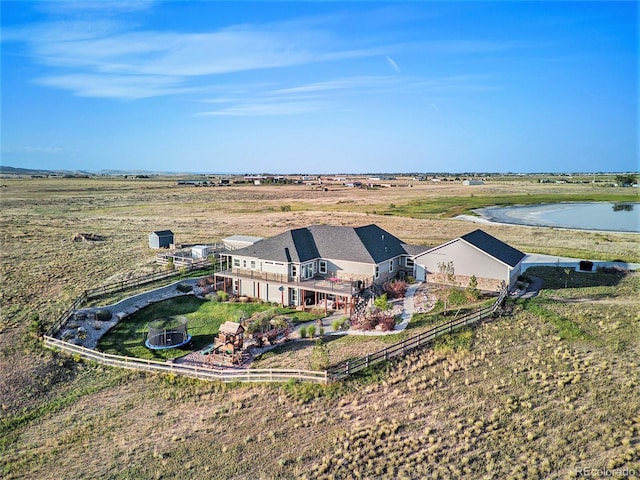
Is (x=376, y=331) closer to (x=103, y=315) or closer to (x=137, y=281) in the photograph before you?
(x=103, y=315)

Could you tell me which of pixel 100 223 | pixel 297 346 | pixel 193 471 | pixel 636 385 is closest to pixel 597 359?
pixel 636 385

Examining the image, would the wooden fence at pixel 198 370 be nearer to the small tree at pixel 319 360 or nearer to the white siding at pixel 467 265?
the small tree at pixel 319 360

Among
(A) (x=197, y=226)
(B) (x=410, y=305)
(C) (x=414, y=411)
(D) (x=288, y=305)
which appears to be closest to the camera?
(C) (x=414, y=411)

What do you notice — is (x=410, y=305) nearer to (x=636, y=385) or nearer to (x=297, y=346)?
(x=297, y=346)

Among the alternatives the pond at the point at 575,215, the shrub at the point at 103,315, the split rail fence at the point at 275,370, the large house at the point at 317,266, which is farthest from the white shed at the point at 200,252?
the pond at the point at 575,215

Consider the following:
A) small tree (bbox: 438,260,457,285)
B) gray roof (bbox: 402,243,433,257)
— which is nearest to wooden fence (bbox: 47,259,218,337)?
gray roof (bbox: 402,243,433,257)

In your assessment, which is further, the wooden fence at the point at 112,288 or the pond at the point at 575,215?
the pond at the point at 575,215
